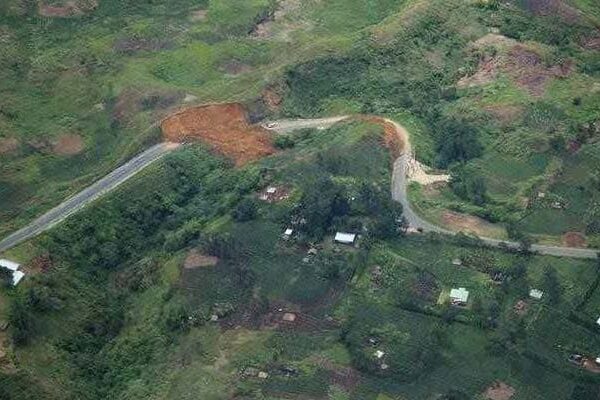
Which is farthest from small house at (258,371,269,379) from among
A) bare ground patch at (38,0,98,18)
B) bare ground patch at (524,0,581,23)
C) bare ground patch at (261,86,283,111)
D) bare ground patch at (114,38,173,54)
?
bare ground patch at (524,0,581,23)

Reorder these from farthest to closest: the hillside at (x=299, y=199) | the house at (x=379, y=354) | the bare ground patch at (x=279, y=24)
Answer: the bare ground patch at (x=279, y=24)
the hillside at (x=299, y=199)
the house at (x=379, y=354)

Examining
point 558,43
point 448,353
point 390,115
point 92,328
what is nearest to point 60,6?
point 390,115

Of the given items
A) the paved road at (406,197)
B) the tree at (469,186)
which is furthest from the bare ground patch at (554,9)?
the tree at (469,186)

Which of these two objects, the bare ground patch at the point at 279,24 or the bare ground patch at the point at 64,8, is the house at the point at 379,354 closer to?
the bare ground patch at the point at 279,24

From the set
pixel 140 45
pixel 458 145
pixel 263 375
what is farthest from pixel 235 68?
pixel 263 375

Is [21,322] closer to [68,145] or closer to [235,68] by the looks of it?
[68,145]

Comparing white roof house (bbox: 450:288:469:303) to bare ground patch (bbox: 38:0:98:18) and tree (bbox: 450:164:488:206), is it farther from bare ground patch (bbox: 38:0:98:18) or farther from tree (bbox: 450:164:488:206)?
bare ground patch (bbox: 38:0:98:18)
